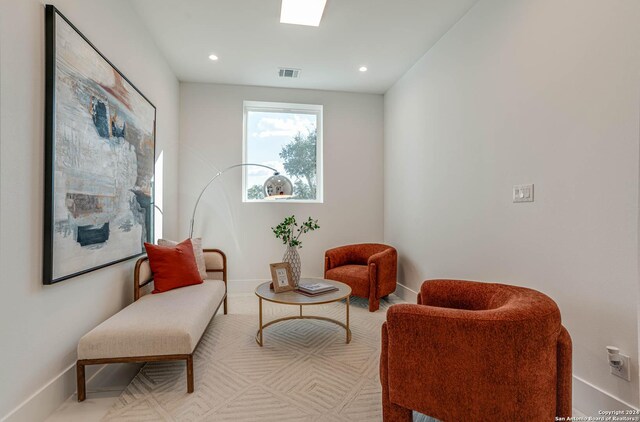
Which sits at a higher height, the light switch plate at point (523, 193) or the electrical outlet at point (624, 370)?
the light switch plate at point (523, 193)

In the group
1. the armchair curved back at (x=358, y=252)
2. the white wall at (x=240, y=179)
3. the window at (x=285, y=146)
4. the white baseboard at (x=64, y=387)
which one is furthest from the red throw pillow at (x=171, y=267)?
the armchair curved back at (x=358, y=252)

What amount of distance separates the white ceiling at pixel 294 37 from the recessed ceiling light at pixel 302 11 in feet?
0.19

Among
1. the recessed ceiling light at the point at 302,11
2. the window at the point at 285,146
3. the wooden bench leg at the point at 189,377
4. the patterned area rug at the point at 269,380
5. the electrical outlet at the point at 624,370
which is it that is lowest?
the patterned area rug at the point at 269,380

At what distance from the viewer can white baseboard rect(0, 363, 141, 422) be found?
1.54 m

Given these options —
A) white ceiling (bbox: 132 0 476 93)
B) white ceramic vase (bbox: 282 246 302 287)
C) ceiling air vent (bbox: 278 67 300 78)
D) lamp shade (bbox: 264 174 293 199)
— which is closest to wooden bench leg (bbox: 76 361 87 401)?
white ceramic vase (bbox: 282 246 302 287)

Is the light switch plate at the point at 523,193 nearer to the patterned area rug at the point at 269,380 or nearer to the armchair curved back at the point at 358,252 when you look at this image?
the patterned area rug at the point at 269,380

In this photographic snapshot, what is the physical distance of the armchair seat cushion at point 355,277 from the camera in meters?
3.55

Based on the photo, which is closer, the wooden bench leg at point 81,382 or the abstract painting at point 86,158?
the abstract painting at point 86,158

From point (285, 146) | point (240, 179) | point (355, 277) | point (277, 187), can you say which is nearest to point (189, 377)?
point (277, 187)

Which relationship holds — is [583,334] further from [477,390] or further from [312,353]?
[312,353]

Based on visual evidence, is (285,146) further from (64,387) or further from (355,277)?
(64,387)

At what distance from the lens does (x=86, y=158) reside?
197 cm

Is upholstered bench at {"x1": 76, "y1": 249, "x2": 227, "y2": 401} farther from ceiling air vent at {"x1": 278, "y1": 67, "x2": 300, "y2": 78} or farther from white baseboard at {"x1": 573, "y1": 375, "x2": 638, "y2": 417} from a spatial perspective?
ceiling air vent at {"x1": 278, "y1": 67, "x2": 300, "y2": 78}

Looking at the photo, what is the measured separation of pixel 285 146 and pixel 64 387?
356 cm
